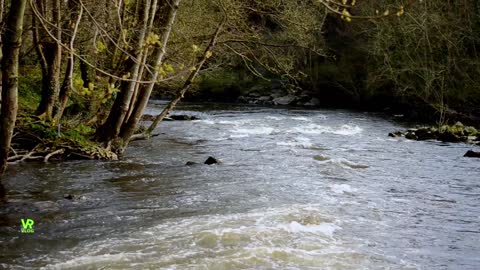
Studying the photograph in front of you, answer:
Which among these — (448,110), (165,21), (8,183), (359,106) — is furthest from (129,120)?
(359,106)

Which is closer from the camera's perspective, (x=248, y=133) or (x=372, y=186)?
(x=372, y=186)

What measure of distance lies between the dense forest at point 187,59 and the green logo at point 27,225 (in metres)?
0.99

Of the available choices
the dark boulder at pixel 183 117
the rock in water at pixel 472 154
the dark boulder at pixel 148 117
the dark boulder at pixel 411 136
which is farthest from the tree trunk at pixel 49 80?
the dark boulder at pixel 411 136

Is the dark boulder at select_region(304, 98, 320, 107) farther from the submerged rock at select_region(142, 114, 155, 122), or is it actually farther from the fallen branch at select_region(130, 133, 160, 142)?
the fallen branch at select_region(130, 133, 160, 142)

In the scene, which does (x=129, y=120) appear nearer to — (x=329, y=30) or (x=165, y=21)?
(x=165, y=21)

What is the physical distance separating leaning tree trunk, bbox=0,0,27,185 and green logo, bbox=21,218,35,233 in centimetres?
102

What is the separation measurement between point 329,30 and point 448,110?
17.6 meters

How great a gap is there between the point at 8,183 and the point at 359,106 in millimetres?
33210

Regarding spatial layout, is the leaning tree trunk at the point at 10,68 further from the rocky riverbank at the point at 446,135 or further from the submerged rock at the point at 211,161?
the rocky riverbank at the point at 446,135

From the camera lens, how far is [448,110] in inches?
1070

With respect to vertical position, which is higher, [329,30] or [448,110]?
[329,30]

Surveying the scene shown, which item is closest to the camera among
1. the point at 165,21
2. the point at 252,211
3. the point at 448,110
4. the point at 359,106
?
the point at 252,211

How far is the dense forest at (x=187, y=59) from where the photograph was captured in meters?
7.62

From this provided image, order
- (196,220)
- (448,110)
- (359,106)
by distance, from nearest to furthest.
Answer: (196,220), (448,110), (359,106)
